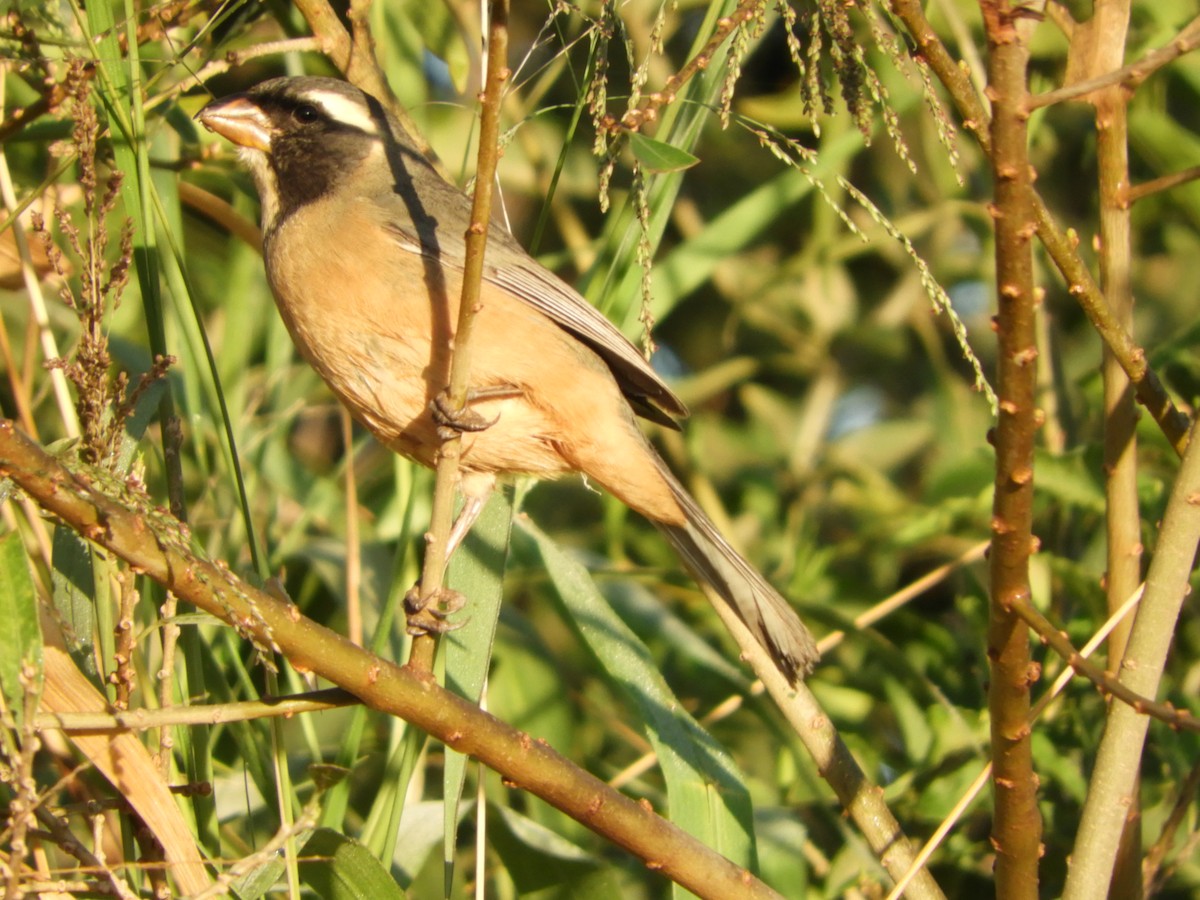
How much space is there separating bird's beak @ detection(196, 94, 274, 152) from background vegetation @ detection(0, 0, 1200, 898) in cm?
5

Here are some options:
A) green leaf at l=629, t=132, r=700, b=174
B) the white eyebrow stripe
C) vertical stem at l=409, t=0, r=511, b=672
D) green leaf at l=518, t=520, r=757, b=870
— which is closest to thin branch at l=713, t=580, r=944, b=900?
green leaf at l=518, t=520, r=757, b=870

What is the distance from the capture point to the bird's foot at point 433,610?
2527mm

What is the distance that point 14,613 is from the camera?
1914 millimetres

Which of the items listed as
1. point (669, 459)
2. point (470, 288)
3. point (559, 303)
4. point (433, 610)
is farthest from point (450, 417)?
point (669, 459)

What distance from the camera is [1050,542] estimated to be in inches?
150

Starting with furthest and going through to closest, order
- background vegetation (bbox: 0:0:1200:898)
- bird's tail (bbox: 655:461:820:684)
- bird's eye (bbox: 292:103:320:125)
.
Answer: bird's eye (bbox: 292:103:320:125) < bird's tail (bbox: 655:461:820:684) < background vegetation (bbox: 0:0:1200:898)

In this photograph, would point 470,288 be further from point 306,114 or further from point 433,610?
point 306,114

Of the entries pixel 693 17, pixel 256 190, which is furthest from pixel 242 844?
pixel 693 17

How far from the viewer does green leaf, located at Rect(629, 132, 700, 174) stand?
2129 mm

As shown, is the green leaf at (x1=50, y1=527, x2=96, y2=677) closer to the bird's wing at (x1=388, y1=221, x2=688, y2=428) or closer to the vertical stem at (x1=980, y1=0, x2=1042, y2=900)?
the bird's wing at (x1=388, y1=221, x2=688, y2=428)

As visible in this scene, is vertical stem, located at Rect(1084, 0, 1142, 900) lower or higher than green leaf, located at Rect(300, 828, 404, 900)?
higher

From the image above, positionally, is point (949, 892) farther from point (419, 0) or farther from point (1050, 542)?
point (419, 0)

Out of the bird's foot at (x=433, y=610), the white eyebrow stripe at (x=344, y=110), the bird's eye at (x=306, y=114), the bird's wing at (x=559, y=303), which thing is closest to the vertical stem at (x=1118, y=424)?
the bird's wing at (x=559, y=303)

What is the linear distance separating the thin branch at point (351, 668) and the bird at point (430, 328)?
811 mm
